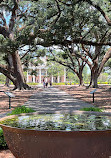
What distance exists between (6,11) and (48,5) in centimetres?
747

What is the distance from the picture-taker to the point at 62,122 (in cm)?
403

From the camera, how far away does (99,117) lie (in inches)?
171

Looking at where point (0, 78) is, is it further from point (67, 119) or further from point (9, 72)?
point (67, 119)

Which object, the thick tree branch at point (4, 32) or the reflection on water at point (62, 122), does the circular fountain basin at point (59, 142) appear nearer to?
the reflection on water at point (62, 122)

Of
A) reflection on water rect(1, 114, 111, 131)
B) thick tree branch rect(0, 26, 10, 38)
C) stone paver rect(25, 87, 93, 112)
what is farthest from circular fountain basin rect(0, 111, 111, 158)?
thick tree branch rect(0, 26, 10, 38)

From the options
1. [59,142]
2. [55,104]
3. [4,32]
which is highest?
[4,32]

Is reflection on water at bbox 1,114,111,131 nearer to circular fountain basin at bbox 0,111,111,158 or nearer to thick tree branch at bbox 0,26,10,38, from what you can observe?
circular fountain basin at bbox 0,111,111,158

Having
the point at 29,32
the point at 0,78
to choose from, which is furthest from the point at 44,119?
the point at 0,78

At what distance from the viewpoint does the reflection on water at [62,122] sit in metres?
3.69

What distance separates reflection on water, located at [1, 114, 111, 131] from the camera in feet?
12.1

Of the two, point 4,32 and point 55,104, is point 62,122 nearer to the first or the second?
point 55,104

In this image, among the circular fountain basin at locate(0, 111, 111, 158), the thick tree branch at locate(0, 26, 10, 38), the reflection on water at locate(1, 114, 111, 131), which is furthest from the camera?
the thick tree branch at locate(0, 26, 10, 38)

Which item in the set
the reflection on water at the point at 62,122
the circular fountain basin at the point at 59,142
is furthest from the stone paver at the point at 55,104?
the circular fountain basin at the point at 59,142

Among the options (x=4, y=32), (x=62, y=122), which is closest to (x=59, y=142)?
(x=62, y=122)
